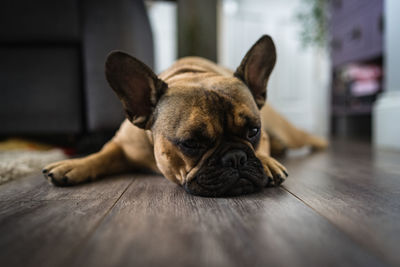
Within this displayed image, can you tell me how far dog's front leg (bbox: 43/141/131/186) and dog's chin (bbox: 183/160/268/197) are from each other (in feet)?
1.45

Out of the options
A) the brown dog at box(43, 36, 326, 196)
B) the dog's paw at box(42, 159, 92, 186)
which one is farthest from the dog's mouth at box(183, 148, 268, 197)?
the dog's paw at box(42, 159, 92, 186)

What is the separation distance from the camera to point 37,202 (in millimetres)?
786

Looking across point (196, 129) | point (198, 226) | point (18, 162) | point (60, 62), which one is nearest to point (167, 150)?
point (196, 129)

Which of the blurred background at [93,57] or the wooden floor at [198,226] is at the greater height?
the blurred background at [93,57]

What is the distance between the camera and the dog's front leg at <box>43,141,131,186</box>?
978 millimetres

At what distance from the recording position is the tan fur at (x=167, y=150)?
0.87 m

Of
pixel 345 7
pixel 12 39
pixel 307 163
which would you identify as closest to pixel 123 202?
pixel 307 163

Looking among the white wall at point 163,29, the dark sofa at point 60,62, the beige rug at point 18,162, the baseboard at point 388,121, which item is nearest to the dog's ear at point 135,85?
the beige rug at point 18,162

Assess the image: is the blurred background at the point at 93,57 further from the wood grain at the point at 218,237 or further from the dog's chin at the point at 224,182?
the wood grain at the point at 218,237

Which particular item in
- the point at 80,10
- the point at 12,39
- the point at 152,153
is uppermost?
the point at 80,10

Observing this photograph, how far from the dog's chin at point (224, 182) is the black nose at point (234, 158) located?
0.05 ft

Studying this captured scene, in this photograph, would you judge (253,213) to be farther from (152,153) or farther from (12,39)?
(12,39)

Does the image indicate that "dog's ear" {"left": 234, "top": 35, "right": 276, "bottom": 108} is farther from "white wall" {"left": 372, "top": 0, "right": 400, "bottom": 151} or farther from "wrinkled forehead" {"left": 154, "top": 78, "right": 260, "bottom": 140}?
"white wall" {"left": 372, "top": 0, "right": 400, "bottom": 151}

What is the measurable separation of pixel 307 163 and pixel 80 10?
1.58m
